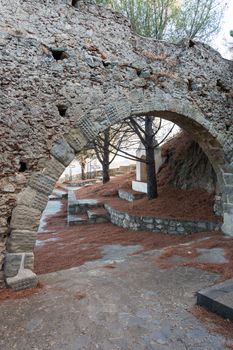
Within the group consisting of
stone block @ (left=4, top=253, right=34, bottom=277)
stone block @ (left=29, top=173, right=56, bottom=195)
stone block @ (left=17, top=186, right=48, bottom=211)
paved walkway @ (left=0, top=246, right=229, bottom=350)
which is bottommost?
paved walkway @ (left=0, top=246, right=229, bottom=350)

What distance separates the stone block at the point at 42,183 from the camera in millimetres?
3580

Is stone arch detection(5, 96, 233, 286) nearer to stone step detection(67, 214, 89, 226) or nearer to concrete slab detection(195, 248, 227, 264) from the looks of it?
concrete slab detection(195, 248, 227, 264)

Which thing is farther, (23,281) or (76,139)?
(76,139)

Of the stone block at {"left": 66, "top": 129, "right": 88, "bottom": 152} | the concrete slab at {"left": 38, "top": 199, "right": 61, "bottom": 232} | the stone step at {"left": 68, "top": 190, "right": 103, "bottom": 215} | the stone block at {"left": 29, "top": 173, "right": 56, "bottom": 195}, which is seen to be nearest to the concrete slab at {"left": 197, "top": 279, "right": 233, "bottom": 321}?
the stone block at {"left": 29, "top": 173, "right": 56, "bottom": 195}

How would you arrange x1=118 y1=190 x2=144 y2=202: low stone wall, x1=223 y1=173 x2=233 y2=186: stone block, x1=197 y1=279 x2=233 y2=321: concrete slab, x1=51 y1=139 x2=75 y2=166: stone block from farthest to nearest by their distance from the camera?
x1=118 y1=190 x2=144 y2=202: low stone wall, x1=223 y1=173 x2=233 y2=186: stone block, x1=51 y1=139 x2=75 y2=166: stone block, x1=197 y1=279 x2=233 y2=321: concrete slab

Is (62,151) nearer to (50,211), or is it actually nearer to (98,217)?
(98,217)

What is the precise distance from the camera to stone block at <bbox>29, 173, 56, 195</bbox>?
358 cm

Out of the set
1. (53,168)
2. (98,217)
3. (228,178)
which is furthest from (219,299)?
(98,217)

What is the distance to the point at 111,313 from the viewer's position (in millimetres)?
2848

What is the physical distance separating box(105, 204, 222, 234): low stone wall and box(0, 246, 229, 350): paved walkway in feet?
8.54

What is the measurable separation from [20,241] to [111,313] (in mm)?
1392

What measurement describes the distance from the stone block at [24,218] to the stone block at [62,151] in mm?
732

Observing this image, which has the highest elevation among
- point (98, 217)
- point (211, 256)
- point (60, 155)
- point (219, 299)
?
point (60, 155)

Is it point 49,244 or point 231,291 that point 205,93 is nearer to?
point 231,291
